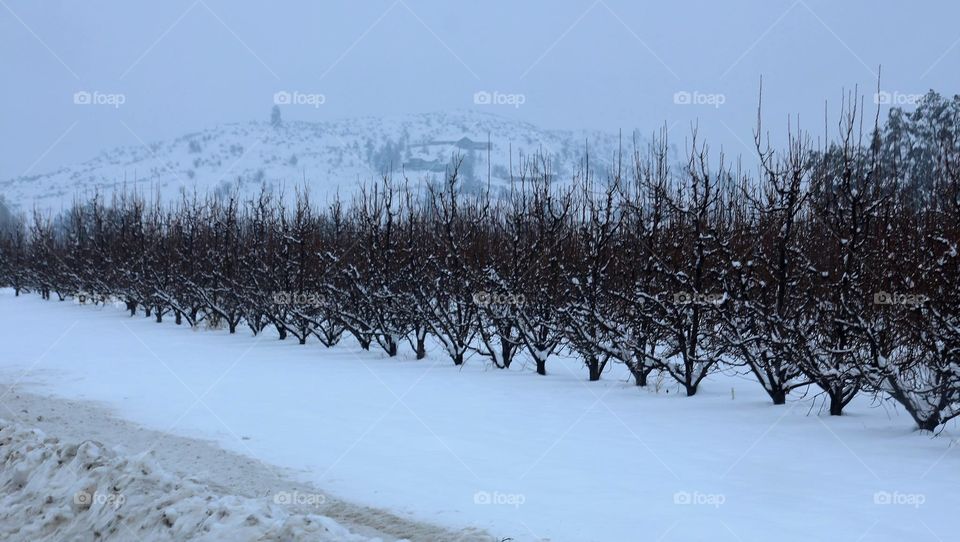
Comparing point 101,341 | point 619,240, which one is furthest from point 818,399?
point 101,341

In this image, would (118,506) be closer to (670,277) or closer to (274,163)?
(670,277)

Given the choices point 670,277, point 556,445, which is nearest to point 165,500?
point 556,445

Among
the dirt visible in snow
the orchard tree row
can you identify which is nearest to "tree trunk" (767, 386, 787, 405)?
the orchard tree row

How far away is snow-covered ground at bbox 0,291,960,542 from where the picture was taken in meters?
5.32

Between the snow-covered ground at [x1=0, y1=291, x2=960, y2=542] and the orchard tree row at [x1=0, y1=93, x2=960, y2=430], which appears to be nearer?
the snow-covered ground at [x1=0, y1=291, x2=960, y2=542]

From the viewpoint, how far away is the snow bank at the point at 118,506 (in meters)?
4.78

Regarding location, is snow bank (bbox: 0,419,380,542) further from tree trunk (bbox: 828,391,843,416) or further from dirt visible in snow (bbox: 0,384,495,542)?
tree trunk (bbox: 828,391,843,416)

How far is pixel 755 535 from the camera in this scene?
4.89m

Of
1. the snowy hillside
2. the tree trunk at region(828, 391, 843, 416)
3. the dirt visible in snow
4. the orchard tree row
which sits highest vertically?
the snowy hillside

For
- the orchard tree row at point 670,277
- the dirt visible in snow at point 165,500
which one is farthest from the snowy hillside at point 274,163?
the dirt visible in snow at point 165,500

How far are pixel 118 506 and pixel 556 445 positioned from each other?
12.5ft

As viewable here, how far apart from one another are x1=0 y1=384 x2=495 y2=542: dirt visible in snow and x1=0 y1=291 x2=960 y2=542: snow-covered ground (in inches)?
12.2

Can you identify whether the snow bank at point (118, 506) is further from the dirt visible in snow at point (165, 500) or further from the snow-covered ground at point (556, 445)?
the snow-covered ground at point (556, 445)

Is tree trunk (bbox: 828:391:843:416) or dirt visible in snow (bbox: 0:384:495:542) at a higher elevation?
tree trunk (bbox: 828:391:843:416)
